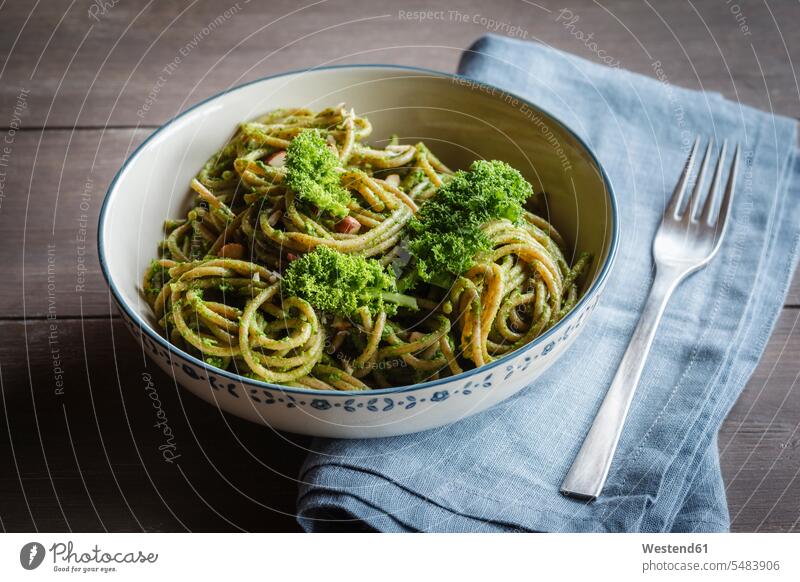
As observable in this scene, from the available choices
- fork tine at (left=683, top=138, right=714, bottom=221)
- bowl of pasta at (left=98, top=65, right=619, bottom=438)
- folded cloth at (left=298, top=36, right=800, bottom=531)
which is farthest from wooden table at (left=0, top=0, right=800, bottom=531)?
fork tine at (left=683, top=138, right=714, bottom=221)

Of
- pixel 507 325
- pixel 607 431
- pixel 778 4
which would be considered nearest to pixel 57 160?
pixel 507 325

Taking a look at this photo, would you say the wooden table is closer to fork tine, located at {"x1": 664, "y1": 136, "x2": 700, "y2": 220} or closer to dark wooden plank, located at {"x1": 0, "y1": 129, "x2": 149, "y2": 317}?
dark wooden plank, located at {"x1": 0, "y1": 129, "x2": 149, "y2": 317}

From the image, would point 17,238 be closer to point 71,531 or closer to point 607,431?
point 71,531

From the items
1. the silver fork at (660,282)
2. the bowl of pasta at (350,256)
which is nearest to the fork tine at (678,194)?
the silver fork at (660,282)

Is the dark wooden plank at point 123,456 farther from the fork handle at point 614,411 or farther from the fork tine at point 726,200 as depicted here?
the fork tine at point 726,200
